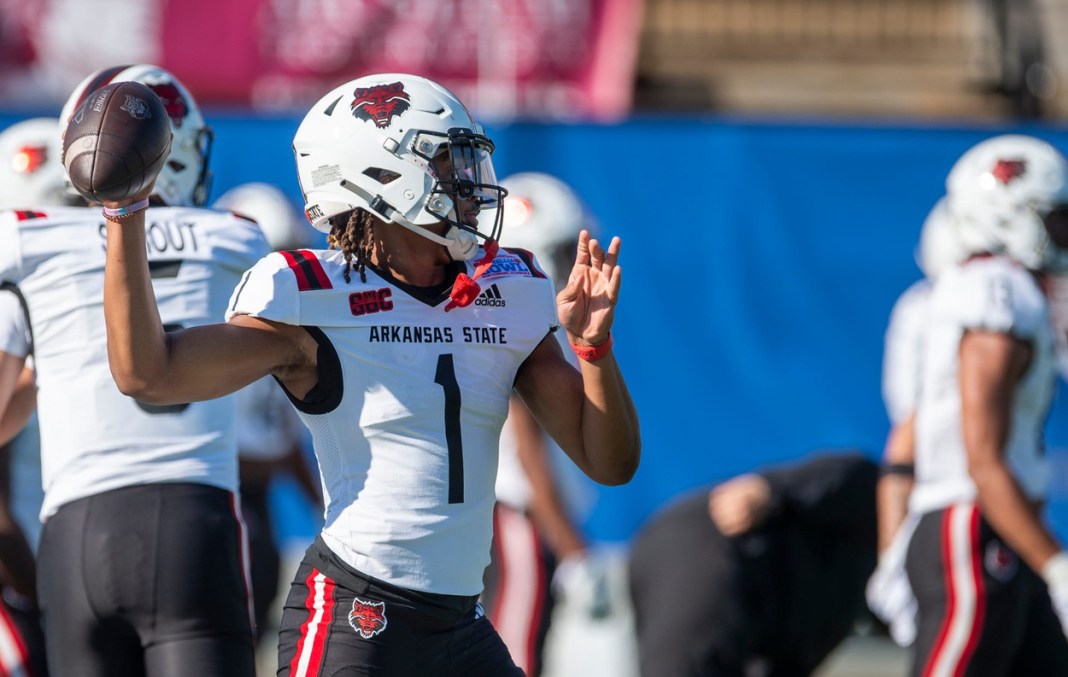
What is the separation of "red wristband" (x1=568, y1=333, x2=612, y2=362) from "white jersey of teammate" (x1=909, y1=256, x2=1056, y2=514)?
5.44 feet

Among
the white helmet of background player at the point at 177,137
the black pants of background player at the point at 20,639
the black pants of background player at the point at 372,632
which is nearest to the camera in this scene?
the black pants of background player at the point at 372,632

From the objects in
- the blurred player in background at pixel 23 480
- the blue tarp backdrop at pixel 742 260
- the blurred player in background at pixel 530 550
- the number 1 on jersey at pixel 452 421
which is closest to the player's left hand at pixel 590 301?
the number 1 on jersey at pixel 452 421

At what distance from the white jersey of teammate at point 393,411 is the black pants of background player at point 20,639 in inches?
51.9

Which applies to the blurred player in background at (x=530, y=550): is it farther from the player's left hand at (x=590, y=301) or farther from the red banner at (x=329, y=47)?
the red banner at (x=329, y=47)

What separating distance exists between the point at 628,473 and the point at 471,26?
241 inches

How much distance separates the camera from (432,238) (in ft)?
10.4

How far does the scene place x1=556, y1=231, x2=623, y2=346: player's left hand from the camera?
3109 mm

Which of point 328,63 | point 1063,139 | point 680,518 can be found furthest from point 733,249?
point 680,518

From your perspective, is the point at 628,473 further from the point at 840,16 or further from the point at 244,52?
the point at 840,16

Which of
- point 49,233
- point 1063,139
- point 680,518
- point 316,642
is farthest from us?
point 1063,139

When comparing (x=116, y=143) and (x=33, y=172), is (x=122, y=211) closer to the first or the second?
(x=116, y=143)

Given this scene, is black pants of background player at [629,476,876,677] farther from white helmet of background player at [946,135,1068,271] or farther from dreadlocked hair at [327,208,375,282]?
dreadlocked hair at [327,208,375,282]

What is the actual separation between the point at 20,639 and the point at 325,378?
1.51m

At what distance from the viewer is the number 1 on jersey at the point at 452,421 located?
312 centimetres
